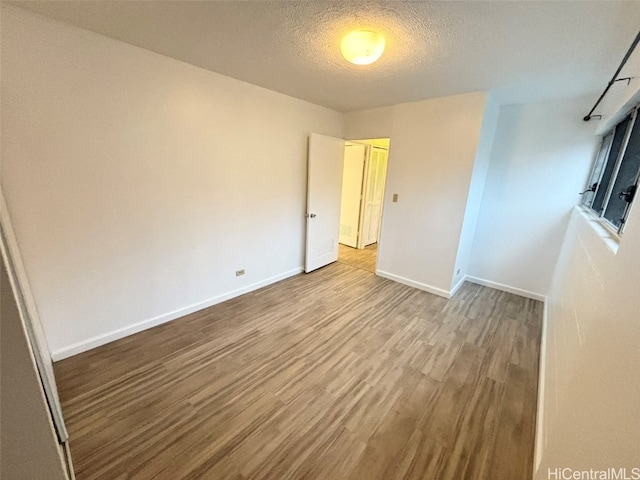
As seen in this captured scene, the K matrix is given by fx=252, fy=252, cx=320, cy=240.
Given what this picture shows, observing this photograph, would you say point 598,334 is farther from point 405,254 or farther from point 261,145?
point 261,145

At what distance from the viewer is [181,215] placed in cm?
246

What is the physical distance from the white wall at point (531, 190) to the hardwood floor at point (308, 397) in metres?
0.78

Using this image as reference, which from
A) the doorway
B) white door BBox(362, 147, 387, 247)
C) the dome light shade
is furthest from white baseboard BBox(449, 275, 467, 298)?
the dome light shade

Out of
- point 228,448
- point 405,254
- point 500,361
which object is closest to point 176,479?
point 228,448

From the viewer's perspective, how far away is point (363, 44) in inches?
62.6

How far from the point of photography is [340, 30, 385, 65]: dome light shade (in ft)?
5.17

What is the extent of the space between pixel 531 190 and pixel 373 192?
2551 millimetres

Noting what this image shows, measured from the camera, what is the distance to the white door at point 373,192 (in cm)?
491

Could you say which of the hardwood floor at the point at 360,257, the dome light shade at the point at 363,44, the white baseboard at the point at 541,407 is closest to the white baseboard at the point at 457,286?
the white baseboard at the point at 541,407

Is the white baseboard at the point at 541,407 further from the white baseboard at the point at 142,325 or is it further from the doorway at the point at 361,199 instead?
the white baseboard at the point at 142,325

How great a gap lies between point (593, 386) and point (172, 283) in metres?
2.95

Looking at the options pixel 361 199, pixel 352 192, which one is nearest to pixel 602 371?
pixel 361 199

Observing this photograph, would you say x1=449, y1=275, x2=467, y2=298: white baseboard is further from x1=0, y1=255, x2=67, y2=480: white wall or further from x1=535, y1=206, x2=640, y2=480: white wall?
x1=0, y1=255, x2=67, y2=480: white wall

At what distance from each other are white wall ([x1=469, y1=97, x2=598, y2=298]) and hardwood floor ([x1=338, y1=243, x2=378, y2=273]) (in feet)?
5.27
